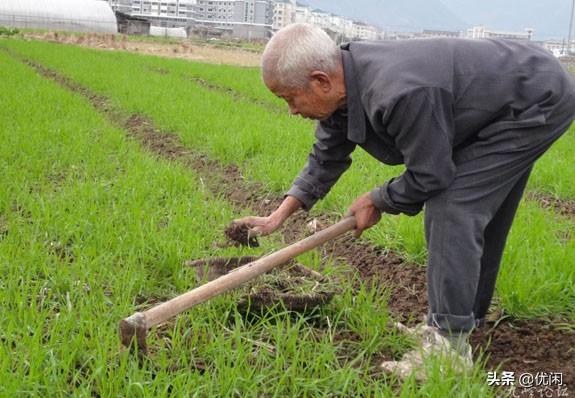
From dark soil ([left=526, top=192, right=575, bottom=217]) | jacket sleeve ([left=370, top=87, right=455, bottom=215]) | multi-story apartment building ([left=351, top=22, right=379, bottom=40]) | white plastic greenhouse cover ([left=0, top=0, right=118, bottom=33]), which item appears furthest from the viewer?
multi-story apartment building ([left=351, top=22, right=379, bottom=40])

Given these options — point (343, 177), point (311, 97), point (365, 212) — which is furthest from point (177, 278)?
point (343, 177)

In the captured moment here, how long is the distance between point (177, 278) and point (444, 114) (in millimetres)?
1323

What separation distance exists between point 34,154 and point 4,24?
35.0m

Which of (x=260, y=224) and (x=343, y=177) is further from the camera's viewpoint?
(x=343, y=177)

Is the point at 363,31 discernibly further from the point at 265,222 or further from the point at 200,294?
the point at 200,294

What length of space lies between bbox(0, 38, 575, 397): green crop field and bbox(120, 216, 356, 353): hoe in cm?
9

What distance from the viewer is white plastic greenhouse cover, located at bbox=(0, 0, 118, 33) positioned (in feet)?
118

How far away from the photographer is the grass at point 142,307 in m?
1.83

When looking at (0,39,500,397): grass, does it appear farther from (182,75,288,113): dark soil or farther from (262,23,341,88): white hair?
(182,75,288,113): dark soil

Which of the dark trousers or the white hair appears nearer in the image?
the white hair

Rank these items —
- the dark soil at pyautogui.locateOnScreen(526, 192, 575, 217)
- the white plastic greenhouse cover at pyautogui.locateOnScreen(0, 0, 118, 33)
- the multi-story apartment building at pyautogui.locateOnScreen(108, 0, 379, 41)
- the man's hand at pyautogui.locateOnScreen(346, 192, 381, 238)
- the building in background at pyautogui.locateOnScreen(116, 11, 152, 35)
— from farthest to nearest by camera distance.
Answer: the multi-story apartment building at pyautogui.locateOnScreen(108, 0, 379, 41)
the building in background at pyautogui.locateOnScreen(116, 11, 152, 35)
the white plastic greenhouse cover at pyautogui.locateOnScreen(0, 0, 118, 33)
the dark soil at pyautogui.locateOnScreen(526, 192, 575, 217)
the man's hand at pyautogui.locateOnScreen(346, 192, 381, 238)

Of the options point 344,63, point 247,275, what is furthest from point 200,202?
point 344,63

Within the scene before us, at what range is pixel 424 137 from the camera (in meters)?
1.85

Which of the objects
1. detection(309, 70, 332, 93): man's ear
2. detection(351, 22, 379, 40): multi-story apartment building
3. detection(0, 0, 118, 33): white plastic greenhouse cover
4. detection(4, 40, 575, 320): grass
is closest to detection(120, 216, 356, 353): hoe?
detection(309, 70, 332, 93): man's ear
